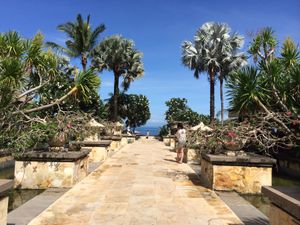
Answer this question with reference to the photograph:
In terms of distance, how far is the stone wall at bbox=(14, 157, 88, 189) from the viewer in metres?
7.50

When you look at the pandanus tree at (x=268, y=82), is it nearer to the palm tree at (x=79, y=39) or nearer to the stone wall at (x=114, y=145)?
the stone wall at (x=114, y=145)

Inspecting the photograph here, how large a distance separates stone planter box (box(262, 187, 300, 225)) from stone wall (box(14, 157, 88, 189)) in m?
4.66

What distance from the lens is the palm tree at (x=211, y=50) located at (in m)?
25.5

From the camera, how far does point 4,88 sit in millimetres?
8234

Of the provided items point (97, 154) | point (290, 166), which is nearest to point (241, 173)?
point (290, 166)

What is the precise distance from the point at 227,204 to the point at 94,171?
5.03m

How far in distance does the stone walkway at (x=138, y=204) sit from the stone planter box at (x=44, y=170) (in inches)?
17.0

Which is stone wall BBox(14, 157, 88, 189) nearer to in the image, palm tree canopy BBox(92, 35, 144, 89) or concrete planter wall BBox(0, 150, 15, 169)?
concrete planter wall BBox(0, 150, 15, 169)

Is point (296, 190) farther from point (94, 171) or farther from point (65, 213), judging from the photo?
point (94, 171)

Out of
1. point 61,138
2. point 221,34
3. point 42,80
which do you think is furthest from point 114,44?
point 61,138

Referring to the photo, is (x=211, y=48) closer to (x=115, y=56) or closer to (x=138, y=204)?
(x=115, y=56)

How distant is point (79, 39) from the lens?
2561 centimetres

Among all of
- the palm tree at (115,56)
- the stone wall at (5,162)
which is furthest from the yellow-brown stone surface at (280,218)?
the palm tree at (115,56)

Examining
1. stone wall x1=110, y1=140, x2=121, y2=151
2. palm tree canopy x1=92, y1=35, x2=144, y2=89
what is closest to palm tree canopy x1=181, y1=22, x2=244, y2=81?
palm tree canopy x1=92, y1=35, x2=144, y2=89
